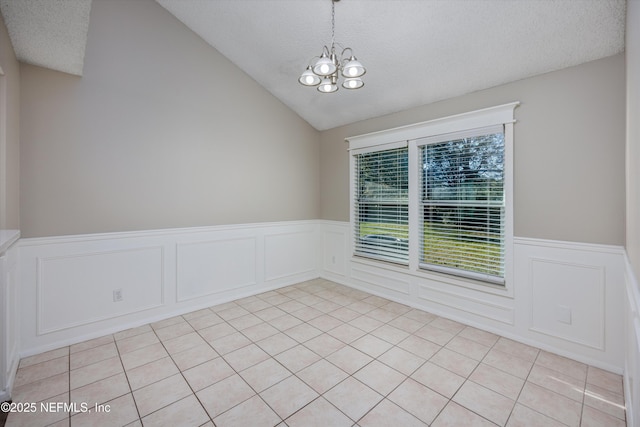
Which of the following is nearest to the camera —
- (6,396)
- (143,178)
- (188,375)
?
(6,396)

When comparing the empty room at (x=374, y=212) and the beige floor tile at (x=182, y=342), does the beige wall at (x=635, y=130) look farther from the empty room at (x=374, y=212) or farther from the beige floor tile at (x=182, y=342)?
the beige floor tile at (x=182, y=342)

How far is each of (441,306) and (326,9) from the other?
11.0ft

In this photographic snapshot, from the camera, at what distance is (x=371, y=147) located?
4039 mm

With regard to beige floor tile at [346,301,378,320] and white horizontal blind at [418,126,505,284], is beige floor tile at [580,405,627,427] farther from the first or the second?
beige floor tile at [346,301,378,320]

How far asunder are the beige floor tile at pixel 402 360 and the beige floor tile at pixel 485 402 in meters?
0.38

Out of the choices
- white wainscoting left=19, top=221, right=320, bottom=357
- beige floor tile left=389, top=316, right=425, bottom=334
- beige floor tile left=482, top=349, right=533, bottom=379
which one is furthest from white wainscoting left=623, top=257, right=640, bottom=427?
white wainscoting left=19, top=221, right=320, bottom=357

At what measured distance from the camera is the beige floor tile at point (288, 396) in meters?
1.87

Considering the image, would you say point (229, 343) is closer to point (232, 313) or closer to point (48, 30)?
point (232, 313)

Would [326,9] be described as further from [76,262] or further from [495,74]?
[76,262]

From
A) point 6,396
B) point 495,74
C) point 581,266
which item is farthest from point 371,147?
point 6,396

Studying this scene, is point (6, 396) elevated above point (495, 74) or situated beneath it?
situated beneath

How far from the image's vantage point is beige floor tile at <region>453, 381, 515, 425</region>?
1.81m

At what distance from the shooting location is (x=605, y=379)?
7.17 ft

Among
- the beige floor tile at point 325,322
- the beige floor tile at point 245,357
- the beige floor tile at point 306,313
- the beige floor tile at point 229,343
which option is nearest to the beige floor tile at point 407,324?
the beige floor tile at point 325,322
